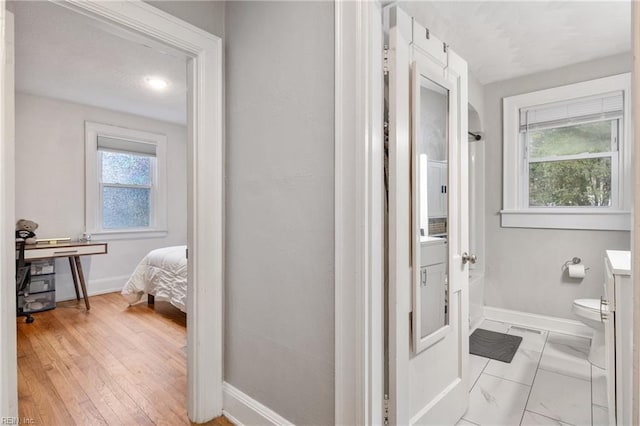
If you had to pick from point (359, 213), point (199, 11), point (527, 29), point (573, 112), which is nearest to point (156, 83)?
point (199, 11)

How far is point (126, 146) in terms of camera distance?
4633 mm

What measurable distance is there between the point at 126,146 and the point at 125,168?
1.03 ft

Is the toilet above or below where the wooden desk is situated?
below

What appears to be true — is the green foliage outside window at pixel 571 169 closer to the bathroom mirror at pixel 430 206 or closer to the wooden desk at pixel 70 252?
the bathroom mirror at pixel 430 206

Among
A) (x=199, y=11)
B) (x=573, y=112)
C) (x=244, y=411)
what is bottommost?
(x=244, y=411)

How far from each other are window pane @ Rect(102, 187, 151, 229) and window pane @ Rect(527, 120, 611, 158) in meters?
5.08

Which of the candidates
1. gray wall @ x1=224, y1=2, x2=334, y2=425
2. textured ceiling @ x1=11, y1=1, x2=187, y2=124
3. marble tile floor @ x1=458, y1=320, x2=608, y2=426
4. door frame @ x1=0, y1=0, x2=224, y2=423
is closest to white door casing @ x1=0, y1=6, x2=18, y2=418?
textured ceiling @ x1=11, y1=1, x2=187, y2=124

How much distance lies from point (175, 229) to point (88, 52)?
2.98 metres

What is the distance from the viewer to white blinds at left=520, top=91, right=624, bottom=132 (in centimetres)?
288

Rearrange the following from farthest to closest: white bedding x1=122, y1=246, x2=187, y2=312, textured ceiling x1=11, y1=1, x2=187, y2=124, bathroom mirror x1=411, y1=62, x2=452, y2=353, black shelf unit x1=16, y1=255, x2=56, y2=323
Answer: black shelf unit x1=16, y1=255, x2=56, y2=323
white bedding x1=122, y1=246, x2=187, y2=312
textured ceiling x1=11, y1=1, x2=187, y2=124
bathroom mirror x1=411, y1=62, x2=452, y2=353

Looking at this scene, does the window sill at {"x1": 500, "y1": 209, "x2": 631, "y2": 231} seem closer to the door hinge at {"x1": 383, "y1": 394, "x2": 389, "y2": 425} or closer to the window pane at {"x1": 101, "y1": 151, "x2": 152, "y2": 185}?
the door hinge at {"x1": 383, "y1": 394, "x2": 389, "y2": 425}

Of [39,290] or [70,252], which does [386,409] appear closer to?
[70,252]

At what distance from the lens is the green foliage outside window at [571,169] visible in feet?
9.70

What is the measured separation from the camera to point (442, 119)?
64.7 inches
